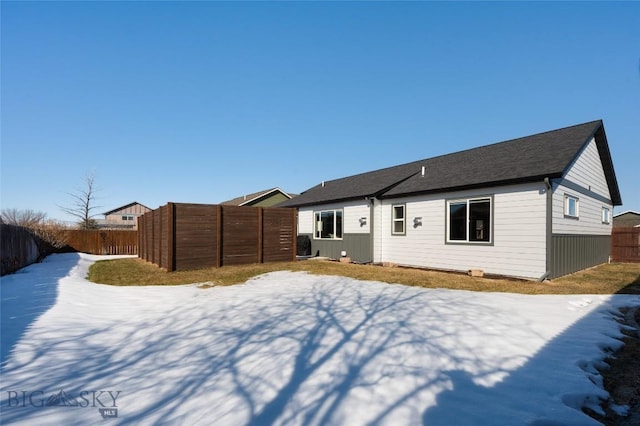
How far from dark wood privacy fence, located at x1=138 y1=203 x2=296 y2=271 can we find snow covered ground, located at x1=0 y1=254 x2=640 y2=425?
509 centimetres

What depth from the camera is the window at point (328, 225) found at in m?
16.0

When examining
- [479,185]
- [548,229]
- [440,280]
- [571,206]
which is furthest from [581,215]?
[440,280]

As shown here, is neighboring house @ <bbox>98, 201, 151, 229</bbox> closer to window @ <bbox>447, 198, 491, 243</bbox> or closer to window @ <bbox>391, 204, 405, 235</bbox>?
window @ <bbox>391, 204, 405, 235</bbox>

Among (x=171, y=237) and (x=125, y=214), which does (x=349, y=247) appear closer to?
(x=171, y=237)

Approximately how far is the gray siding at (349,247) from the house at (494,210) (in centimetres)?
5

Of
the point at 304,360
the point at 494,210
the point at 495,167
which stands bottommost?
the point at 304,360

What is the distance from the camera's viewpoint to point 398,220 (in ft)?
44.3

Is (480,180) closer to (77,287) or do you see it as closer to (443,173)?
(443,173)

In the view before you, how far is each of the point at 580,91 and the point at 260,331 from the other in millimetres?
16164

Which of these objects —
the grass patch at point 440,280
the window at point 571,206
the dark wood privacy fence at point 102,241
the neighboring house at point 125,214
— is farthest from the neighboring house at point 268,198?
the neighboring house at point 125,214

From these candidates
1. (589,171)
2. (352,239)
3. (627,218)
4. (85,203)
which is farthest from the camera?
(627,218)

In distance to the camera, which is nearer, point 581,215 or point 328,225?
point 581,215

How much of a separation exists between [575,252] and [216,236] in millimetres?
14111

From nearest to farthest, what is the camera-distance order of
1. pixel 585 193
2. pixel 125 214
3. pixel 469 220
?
1. pixel 469 220
2. pixel 585 193
3. pixel 125 214
